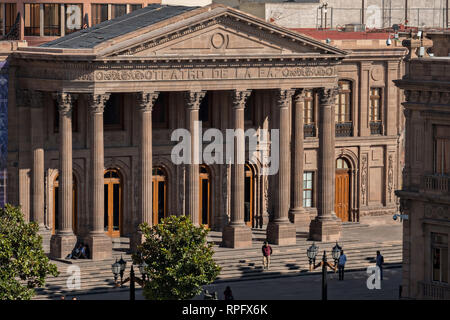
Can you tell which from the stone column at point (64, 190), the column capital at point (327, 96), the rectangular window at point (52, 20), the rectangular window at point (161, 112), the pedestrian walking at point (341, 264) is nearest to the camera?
the pedestrian walking at point (341, 264)

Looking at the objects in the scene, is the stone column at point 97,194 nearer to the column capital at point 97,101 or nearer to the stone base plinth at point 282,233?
the column capital at point 97,101

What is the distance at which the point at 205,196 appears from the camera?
9519 centimetres

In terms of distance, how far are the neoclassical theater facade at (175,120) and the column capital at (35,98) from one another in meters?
0.07

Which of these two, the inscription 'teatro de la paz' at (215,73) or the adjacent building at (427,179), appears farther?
the inscription 'teatro de la paz' at (215,73)

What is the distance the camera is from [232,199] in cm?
9206

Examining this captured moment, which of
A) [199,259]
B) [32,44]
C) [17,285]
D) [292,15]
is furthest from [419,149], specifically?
[292,15]

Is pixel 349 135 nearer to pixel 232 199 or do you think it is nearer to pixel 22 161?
pixel 232 199

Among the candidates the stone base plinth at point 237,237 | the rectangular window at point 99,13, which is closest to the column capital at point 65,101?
the stone base plinth at point 237,237

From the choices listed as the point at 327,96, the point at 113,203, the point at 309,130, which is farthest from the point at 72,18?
the point at 327,96

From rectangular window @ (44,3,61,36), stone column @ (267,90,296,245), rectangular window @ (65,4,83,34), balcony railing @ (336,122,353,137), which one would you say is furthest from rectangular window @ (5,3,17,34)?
balcony railing @ (336,122,353,137)

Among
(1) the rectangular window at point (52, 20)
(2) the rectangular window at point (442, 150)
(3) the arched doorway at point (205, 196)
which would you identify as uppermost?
(1) the rectangular window at point (52, 20)

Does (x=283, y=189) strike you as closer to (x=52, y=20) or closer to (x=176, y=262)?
(x=52, y=20)

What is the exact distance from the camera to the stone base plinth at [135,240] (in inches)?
3462

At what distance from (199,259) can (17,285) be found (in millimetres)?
8451
